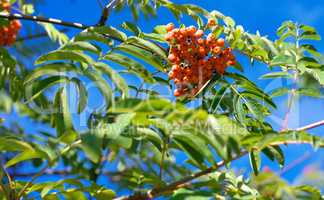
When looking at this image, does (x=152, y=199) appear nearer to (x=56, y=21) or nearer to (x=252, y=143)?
(x=252, y=143)

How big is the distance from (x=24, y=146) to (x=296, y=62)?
1.08m

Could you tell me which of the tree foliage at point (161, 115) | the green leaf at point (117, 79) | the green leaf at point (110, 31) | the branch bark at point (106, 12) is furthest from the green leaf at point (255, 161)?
the branch bark at point (106, 12)

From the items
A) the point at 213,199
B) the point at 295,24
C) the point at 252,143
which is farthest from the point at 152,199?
the point at 295,24

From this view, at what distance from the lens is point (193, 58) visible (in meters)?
2.35

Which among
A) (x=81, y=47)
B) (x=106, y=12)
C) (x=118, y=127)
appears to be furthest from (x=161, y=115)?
(x=106, y=12)

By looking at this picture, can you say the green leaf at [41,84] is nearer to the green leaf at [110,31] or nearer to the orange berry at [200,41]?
the green leaf at [110,31]

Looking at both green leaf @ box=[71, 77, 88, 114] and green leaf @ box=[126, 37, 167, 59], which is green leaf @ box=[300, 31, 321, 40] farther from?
green leaf @ box=[71, 77, 88, 114]

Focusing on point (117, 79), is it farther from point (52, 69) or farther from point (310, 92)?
point (310, 92)

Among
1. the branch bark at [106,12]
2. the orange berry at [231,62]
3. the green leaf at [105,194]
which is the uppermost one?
the branch bark at [106,12]

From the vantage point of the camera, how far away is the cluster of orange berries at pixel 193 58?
2.32 meters

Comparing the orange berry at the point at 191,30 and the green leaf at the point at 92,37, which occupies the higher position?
the orange berry at the point at 191,30

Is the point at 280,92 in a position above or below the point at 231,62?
below

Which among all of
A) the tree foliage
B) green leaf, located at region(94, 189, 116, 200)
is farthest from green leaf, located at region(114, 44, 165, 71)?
green leaf, located at region(94, 189, 116, 200)

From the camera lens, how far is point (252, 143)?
1639mm
